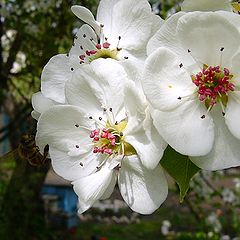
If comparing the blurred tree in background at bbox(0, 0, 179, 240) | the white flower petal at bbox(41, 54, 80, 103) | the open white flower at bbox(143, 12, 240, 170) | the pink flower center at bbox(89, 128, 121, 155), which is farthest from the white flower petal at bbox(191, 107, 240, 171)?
the blurred tree in background at bbox(0, 0, 179, 240)

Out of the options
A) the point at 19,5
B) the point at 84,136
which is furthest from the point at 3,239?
the point at 84,136

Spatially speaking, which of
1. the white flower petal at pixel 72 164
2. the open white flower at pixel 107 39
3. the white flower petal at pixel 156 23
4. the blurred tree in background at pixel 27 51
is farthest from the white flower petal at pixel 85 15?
the blurred tree in background at pixel 27 51

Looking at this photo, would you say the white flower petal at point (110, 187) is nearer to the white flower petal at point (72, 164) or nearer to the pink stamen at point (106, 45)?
the white flower petal at point (72, 164)

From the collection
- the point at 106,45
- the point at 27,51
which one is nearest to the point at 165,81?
the point at 106,45

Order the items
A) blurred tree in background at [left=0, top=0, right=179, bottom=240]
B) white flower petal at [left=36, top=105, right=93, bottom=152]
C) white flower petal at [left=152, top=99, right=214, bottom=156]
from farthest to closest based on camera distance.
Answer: blurred tree in background at [left=0, top=0, right=179, bottom=240], white flower petal at [left=36, top=105, right=93, bottom=152], white flower petal at [left=152, top=99, right=214, bottom=156]

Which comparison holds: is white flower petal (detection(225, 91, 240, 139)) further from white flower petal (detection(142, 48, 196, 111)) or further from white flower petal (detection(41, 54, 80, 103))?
white flower petal (detection(41, 54, 80, 103))

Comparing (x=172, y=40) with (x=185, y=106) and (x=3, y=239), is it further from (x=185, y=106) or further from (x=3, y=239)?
(x=3, y=239)

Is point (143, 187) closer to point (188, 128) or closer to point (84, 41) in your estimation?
point (188, 128)
